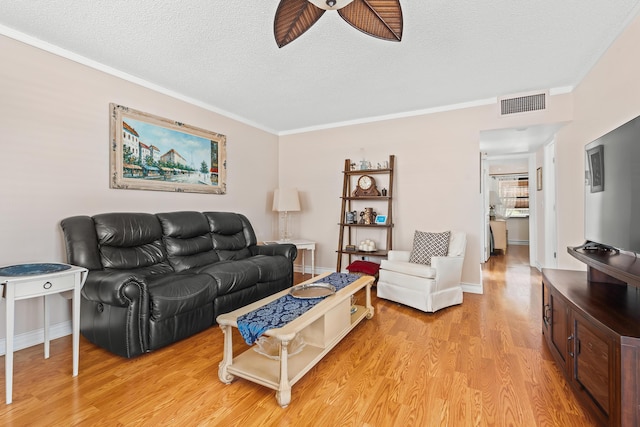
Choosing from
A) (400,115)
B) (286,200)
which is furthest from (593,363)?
(286,200)

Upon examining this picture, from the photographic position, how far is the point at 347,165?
461 cm

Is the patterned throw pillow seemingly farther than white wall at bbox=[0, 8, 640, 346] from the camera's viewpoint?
Yes

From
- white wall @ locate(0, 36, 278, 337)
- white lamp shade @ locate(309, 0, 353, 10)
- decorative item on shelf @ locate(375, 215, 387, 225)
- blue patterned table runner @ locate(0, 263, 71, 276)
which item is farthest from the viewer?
decorative item on shelf @ locate(375, 215, 387, 225)

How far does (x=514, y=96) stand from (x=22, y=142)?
16.0 feet

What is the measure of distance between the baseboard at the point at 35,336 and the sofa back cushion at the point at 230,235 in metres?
1.46

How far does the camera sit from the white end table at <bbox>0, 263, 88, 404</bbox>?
170 cm

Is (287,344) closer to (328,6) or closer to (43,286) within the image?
(43,286)

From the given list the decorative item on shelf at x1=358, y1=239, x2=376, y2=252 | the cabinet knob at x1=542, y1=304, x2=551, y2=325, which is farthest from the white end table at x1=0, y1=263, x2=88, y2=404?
the cabinet knob at x1=542, y1=304, x2=551, y2=325

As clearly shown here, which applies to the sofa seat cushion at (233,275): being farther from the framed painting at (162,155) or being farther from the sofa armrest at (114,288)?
the framed painting at (162,155)

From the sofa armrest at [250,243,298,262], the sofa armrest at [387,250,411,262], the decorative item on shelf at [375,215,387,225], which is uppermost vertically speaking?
the decorative item on shelf at [375,215,387,225]

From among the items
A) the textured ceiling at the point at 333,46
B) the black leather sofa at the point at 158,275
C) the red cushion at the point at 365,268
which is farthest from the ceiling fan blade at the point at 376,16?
the red cushion at the point at 365,268

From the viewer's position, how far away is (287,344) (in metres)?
1.65

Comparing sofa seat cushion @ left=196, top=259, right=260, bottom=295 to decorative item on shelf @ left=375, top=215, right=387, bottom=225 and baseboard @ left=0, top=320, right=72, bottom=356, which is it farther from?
decorative item on shelf @ left=375, top=215, right=387, bottom=225

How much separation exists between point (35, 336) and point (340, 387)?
2.51m
